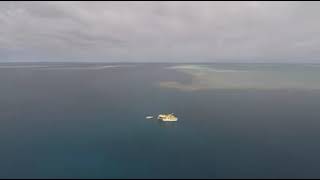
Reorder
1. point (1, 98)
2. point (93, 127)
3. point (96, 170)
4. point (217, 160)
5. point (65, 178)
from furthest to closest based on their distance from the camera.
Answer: point (1, 98), point (93, 127), point (217, 160), point (96, 170), point (65, 178)

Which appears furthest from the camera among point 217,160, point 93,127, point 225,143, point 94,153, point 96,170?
point 93,127

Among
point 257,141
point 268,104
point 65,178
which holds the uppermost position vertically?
point 268,104

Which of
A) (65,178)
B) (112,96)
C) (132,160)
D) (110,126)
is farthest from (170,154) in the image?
(112,96)

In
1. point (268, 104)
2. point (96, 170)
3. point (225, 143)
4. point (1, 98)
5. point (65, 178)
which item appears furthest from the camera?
point (1, 98)

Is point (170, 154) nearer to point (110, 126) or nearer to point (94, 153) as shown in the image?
point (94, 153)

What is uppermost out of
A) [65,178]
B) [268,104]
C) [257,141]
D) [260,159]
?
[268,104]

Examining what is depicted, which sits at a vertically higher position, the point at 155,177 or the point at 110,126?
the point at 110,126

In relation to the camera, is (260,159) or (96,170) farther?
(260,159)

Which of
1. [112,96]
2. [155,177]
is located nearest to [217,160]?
[155,177]

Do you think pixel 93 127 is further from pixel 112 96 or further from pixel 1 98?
pixel 1 98
